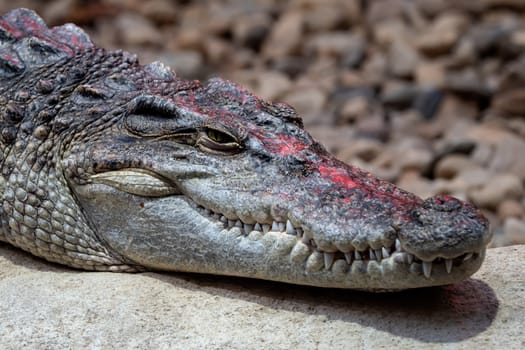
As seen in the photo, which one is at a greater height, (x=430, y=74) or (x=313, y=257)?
(x=430, y=74)

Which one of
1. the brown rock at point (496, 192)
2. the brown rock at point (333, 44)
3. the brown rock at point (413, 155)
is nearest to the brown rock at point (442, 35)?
the brown rock at point (333, 44)

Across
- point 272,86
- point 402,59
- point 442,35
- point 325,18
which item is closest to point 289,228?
point 272,86

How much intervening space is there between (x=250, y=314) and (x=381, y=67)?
5580 millimetres

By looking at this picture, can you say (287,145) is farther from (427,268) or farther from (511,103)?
(511,103)

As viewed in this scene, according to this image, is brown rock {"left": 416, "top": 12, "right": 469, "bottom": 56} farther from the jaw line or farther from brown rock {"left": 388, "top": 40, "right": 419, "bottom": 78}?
the jaw line

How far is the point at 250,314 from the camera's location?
314cm

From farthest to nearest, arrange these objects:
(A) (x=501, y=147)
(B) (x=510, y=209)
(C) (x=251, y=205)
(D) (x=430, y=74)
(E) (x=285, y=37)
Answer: (E) (x=285, y=37), (D) (x=430, y=74), (A) (x=501, y=147), (B) (x=510, y=209), (C) (x=251, y=205)

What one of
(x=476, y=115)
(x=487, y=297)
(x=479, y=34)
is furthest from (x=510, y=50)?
(x=487, y=297)

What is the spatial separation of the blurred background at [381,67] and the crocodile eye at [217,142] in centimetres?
306

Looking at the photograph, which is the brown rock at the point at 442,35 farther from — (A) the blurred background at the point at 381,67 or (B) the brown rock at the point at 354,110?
(B) the brown rock at the point at 354,110

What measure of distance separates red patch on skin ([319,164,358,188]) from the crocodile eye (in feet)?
1.15

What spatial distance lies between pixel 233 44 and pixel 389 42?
1.64 metres

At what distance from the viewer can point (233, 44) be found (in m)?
9.05

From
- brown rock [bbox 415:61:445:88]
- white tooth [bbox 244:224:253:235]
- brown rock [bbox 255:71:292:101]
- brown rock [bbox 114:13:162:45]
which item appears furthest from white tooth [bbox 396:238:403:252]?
brown rock [bbox 114:13:162:45]
